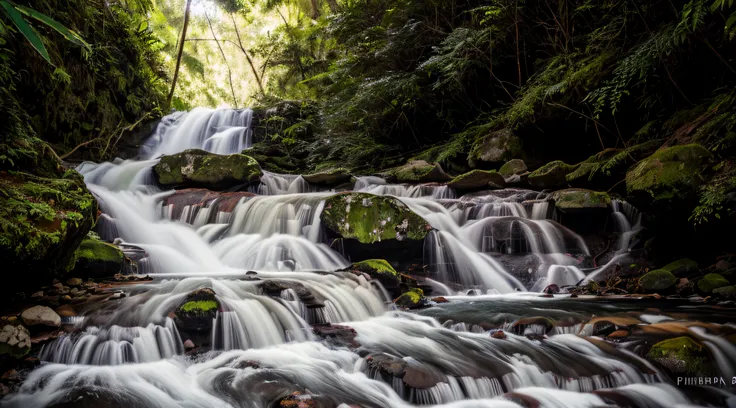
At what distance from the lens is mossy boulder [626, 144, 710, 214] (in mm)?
5312

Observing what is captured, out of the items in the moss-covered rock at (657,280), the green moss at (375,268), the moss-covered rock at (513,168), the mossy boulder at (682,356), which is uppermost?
the moss-covered rock at (513,168)

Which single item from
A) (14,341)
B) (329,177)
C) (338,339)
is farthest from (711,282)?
(329,177)

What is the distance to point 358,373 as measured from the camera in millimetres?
3234

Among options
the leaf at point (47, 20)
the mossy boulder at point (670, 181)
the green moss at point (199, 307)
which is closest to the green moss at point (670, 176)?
the mossy boulder at point (670, 181)

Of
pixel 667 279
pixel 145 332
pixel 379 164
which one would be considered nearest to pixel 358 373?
pixel 145 332

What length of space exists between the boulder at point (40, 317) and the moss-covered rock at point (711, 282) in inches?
279

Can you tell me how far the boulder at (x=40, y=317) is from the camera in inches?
129

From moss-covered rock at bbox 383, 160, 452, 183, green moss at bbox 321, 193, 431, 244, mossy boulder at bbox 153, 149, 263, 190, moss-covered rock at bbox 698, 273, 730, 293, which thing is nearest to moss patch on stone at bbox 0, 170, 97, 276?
green moss at bbox 321, 193, 431, 244

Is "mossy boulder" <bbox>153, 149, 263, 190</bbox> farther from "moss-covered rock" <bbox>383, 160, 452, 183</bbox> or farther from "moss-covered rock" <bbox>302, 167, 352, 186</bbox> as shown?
"moss-covered rock" <bbox>383, 160, 452, 183</bbox>

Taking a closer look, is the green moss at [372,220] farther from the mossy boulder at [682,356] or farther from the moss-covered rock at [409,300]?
the mossy boulder at [682,356]

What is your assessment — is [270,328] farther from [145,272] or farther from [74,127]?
[74,127]

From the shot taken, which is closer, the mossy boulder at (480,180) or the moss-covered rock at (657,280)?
the moss-covered rock at (657,280)

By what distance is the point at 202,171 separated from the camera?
9898 mm

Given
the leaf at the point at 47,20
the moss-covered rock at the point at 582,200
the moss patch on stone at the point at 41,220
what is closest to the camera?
the leaf at the point at 47,20
